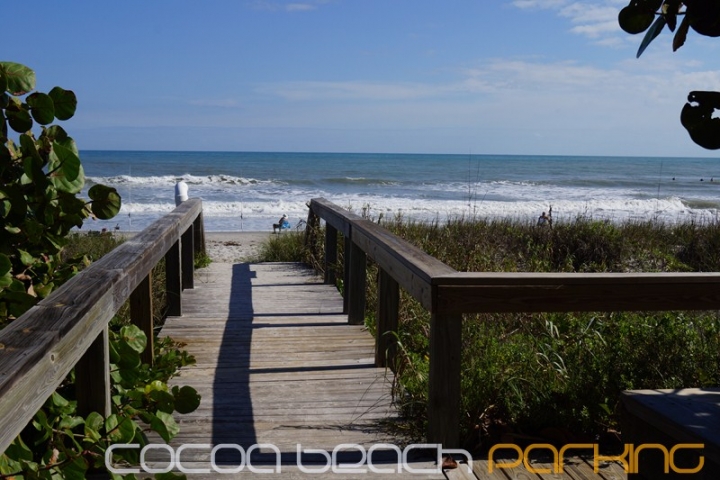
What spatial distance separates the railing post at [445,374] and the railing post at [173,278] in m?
3.60

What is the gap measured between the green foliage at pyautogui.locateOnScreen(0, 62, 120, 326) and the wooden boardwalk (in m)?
1.06

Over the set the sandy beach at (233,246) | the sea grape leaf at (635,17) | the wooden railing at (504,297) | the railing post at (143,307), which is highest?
the sea grape leaf at (635,17)

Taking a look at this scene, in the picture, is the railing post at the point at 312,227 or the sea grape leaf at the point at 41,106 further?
the railing post at the point at 312,227

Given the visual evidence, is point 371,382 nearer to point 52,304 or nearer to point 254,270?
point 52,304

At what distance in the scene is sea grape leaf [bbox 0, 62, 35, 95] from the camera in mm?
2965

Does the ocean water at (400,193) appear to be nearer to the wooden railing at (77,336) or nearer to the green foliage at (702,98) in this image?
the wooden railing at (77,336)

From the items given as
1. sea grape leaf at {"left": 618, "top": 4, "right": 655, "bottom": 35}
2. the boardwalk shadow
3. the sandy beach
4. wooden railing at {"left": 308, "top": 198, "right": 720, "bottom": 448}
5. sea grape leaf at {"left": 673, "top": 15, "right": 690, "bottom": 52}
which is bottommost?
the sandy beach

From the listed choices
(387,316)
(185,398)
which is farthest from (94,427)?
(387,316)

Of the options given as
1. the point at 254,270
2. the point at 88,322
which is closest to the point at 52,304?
the point at 88,322

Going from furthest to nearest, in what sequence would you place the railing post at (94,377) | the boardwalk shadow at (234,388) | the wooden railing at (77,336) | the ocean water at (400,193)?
1. the ocean water at (400,193)
2. the boardwalk shadow at (234,388)
3. the railing post at (94,377)
4. the wooden railing at (77,336)

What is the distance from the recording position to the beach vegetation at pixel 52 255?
2924 mm

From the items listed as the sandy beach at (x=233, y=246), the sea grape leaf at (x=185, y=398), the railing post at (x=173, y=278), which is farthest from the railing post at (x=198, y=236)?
the sea grape leaf at (x=185, y=398)

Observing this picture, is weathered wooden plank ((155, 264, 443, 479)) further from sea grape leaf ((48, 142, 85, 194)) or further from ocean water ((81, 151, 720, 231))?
ocean water ((81, 151, 720, 231))

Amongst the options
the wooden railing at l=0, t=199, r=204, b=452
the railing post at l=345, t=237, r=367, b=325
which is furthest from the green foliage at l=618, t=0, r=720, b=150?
the railing post at l=345, t=237, r=367, b=325
